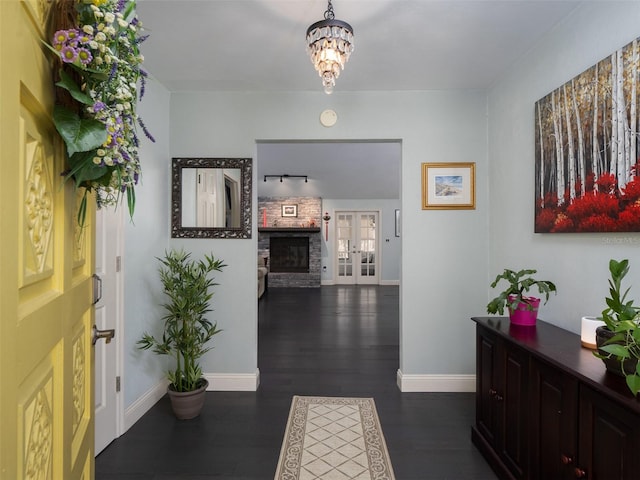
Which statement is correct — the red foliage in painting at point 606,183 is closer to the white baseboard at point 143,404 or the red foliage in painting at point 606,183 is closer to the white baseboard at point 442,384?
the white baseboard at point 442,384

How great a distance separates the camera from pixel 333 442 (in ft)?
7.27

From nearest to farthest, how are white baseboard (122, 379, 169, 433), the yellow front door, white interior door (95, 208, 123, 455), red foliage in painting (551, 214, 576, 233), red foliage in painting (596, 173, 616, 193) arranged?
the yellow front door
red foliage in painting (596, 173, 616, 193)
red foliage in painting (551, 214, 576, 233)
white interior door (95, 208, 123, 455)
white baseboard (122, 379, 169, 433)

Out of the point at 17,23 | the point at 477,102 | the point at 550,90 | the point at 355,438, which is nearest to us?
the point at 17,23

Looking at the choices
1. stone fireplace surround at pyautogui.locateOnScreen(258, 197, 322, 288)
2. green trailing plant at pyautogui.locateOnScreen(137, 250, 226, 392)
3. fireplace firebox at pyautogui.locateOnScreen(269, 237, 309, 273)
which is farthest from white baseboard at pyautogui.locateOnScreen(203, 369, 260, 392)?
fireplace firebox at pyautogui.locateOnScreen(269, 237, 309, 273)

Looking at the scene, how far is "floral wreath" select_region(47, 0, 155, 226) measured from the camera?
67cm

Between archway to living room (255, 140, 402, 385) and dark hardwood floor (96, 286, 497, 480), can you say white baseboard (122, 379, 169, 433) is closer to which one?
dark hardwood floor (96, 286, 497, 480)

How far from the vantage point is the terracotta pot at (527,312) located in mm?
1921

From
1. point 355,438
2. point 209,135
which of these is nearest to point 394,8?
point 209,135

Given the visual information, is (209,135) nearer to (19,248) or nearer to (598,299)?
(19,248)

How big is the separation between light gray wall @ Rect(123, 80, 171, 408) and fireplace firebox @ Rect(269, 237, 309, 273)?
6286 mm

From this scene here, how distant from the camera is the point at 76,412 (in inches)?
38.3

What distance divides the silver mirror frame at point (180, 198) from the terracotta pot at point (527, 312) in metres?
2.10

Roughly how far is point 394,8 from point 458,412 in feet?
9.22

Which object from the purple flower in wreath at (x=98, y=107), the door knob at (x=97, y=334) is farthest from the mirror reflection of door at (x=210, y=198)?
the purple flower in wreath at (x=98, y=107)
